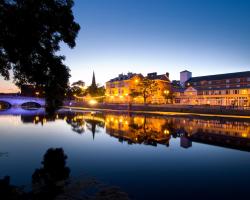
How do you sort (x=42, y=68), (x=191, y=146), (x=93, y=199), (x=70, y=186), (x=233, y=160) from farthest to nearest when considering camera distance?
(x=191, y=146) → (x=233, y=160) → (x=42, y=68) → (x=70, y=186) → (x=93, y=199)

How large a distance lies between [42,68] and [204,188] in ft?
31.0

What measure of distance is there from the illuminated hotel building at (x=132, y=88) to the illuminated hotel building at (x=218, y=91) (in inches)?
238

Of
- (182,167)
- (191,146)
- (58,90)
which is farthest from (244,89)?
(58,90)

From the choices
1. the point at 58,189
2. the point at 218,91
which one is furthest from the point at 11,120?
the point at 218,91

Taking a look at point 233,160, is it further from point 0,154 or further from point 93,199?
point 0,154

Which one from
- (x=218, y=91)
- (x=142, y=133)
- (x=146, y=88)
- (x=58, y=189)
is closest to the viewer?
(x=58, y=189)

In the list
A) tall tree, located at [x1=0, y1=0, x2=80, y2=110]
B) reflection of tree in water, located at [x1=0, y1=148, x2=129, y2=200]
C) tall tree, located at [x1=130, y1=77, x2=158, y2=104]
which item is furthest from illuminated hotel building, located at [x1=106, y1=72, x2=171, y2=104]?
reflection of tree in water, located at [x1=0, y1=148, x2=129, y2=200]

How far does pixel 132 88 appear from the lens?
297 feet

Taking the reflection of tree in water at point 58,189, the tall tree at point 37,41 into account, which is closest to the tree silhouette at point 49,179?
the reflection of tree in water at point 58,189

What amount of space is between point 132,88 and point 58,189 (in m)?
82.8

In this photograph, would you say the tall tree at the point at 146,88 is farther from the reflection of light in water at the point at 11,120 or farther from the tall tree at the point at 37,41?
the tall tree at the point at 37,41

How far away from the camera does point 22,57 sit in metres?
9.19

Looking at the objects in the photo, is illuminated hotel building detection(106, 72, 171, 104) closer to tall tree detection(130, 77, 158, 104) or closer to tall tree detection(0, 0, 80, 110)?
tall tree detection(130, 77, 158, 104)

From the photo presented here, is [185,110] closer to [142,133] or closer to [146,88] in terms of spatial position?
[146,88]
